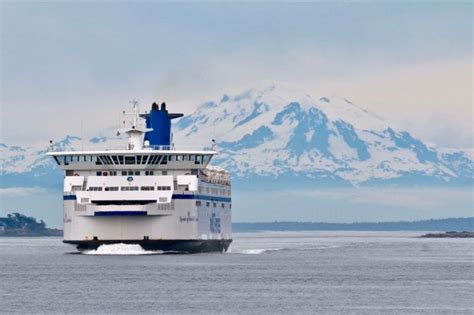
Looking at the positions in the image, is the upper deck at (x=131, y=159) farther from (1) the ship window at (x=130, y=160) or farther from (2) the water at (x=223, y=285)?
(2) the water at (x=223, y=285)

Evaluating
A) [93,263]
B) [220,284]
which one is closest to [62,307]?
[220,284]

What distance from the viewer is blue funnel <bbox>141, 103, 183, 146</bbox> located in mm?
98812

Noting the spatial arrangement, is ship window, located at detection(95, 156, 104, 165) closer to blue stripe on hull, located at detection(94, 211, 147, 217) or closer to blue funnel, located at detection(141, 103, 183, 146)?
blue stripe on hull, located at detection(94, 211, 147, 217)

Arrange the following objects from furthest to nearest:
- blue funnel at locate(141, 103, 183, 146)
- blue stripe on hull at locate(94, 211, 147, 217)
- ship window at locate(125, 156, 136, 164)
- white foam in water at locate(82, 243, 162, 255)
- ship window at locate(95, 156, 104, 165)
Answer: blue funnel at locate(141, 103, 183, 146) → ship window at locate(95, 156, 104, 165) → ship window at locate(125, 156, 136, 164) → white foam in water at locate(82, 243, 162, 255) → blue stripe on hull at locate(94, 211, 147, 217)

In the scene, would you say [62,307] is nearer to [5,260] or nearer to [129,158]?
[129,158]

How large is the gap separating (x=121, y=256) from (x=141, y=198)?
161 inches

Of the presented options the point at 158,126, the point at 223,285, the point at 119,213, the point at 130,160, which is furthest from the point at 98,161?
the point at 223,285

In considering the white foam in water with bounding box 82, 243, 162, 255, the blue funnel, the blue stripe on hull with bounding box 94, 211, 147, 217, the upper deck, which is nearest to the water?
the white foam in water with bounding box 82, 243, 162, 255

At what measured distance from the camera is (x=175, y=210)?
89.7 m

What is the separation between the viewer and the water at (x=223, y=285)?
56.3m

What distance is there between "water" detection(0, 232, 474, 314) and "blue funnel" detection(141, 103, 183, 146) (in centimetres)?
917

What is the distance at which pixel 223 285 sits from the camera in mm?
67312

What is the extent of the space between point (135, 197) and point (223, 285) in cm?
2259

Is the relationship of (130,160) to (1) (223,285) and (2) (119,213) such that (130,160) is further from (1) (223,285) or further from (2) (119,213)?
(1) (223,285)
